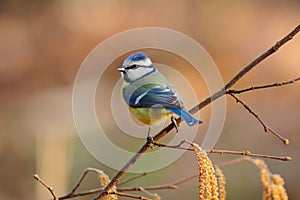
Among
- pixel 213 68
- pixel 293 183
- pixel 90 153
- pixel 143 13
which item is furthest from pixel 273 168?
pixel 143 13

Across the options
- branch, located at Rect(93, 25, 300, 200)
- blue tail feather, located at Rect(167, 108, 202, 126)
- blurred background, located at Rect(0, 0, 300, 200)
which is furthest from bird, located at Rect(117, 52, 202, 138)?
blurred background, located at Rect(0, 0, 300, 200)

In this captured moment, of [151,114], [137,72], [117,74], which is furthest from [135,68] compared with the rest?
[117,74]

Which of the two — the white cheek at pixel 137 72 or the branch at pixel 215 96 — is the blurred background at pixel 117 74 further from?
the branch at pixel 215 96

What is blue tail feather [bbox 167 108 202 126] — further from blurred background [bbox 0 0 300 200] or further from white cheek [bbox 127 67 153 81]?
blurred background [bbox 0 0 300 200]

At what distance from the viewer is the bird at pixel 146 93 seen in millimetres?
1098

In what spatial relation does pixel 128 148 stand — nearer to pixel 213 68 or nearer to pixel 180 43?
pixel 213 68

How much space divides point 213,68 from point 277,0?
71.7 inches

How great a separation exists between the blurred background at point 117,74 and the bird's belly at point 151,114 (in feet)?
5.90

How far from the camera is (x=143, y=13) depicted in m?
4.74

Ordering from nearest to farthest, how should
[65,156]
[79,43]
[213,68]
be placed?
[65,156] < [213,68] < [79,43]

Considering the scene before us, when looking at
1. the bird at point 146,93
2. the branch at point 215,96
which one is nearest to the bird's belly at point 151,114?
the bird at point 146,93

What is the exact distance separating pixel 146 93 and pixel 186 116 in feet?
0.71

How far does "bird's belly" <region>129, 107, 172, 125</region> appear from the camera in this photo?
1078mm

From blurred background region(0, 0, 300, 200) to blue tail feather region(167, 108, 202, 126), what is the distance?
1850 mm
